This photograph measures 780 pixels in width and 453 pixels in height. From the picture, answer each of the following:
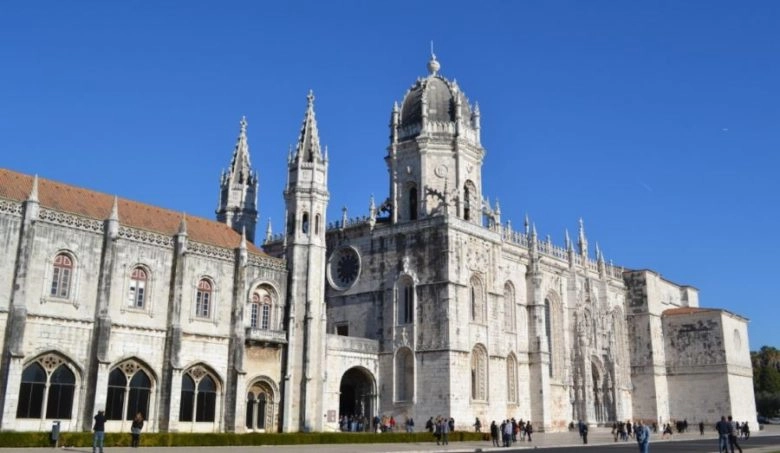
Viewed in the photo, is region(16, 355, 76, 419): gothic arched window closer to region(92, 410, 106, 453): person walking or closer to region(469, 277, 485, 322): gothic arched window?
region(92, 410, 106, 453): person walking

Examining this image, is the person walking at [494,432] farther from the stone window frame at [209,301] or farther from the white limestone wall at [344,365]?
the stone window frame at [209,301]

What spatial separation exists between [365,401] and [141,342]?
1720 centimetres

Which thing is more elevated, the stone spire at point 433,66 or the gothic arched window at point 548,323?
the stone spire at point 433,66

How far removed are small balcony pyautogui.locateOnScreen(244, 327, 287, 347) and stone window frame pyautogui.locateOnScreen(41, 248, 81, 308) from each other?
9.34 metres

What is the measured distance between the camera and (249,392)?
139 feet

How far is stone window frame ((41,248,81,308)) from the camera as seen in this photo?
3478 cm

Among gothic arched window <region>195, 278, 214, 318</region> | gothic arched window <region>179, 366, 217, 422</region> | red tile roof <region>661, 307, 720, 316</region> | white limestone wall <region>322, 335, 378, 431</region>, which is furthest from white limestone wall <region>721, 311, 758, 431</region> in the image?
gothic arched window <region>195, 278, 214, 318</region>

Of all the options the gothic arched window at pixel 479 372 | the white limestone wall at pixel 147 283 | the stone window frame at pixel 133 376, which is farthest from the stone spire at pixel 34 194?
the gothic arched window at pixel 479 372

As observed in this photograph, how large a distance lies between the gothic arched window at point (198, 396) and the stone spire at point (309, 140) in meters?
14.6

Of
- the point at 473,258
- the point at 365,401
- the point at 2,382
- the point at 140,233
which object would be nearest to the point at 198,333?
the point at 140,233

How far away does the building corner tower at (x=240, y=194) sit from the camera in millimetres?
50844

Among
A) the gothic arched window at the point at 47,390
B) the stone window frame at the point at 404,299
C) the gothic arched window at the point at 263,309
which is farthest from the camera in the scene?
the stone window frame at the point at 404,299

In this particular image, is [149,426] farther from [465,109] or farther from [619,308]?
[619,308]

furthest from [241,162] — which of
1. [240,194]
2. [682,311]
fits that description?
[682,311]
